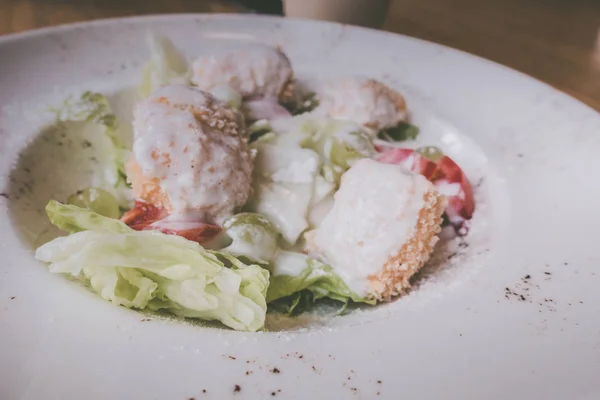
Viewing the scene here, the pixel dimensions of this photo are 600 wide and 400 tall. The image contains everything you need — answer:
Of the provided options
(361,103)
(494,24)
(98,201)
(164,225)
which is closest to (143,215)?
(164,225)

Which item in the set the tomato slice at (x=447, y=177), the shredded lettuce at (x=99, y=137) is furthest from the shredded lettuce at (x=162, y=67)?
the tomato slice at (x=447, y=177)

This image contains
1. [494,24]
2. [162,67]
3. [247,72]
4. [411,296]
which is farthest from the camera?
[494,24]

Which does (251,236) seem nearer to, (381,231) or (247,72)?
(381,231)

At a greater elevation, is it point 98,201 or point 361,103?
point 361,103

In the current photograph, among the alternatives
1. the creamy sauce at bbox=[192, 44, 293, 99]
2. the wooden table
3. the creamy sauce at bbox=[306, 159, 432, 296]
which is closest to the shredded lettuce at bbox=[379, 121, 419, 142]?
the creamy sauce at bbox=[192, 44, 293, 99]

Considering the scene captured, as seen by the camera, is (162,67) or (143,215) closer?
(143,215)

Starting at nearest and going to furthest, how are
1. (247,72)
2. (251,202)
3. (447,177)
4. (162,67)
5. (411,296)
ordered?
(411,296) < (251,202) < (447,177) < (247,72) < (162,67)

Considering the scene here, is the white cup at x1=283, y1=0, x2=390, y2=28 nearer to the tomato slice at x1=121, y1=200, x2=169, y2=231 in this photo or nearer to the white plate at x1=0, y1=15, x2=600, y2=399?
the white plate at x1=0, y1=15, x2=600, y2=399
